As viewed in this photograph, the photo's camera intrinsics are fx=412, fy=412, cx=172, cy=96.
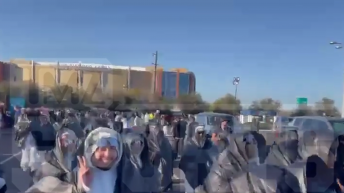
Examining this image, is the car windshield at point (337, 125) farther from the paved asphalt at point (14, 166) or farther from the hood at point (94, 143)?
the hood at point (94, 143)

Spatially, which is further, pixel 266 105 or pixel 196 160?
pixel 196 160

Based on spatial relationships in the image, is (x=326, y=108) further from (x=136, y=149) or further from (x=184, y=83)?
(x=136, y=149)

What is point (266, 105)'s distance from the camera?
3.62m

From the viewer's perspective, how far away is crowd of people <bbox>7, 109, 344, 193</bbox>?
7.94 feet

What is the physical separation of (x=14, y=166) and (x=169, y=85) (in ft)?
7.33

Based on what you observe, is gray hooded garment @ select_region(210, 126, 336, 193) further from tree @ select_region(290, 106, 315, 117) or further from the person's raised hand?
the person's raised hand

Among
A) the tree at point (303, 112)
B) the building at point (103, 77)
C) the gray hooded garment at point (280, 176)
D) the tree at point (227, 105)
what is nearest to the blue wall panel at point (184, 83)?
the building at point (103, 77)

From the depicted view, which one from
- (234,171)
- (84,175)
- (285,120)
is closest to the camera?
(84,175)

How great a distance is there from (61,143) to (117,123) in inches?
37.6

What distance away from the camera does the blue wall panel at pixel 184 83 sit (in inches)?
130

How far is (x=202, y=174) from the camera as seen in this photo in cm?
359

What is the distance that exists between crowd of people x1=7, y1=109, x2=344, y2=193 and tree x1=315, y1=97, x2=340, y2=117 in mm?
378

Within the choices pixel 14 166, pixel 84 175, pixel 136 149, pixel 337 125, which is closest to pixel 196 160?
pixel 136 149

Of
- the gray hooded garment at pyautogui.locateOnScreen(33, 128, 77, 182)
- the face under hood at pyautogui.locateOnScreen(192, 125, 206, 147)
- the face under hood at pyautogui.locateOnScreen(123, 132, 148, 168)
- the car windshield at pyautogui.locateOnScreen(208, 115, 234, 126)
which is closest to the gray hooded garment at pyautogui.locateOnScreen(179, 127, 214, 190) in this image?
the face under hood at pyautogui.locateOnScreen(192, 125, 206, 147)
